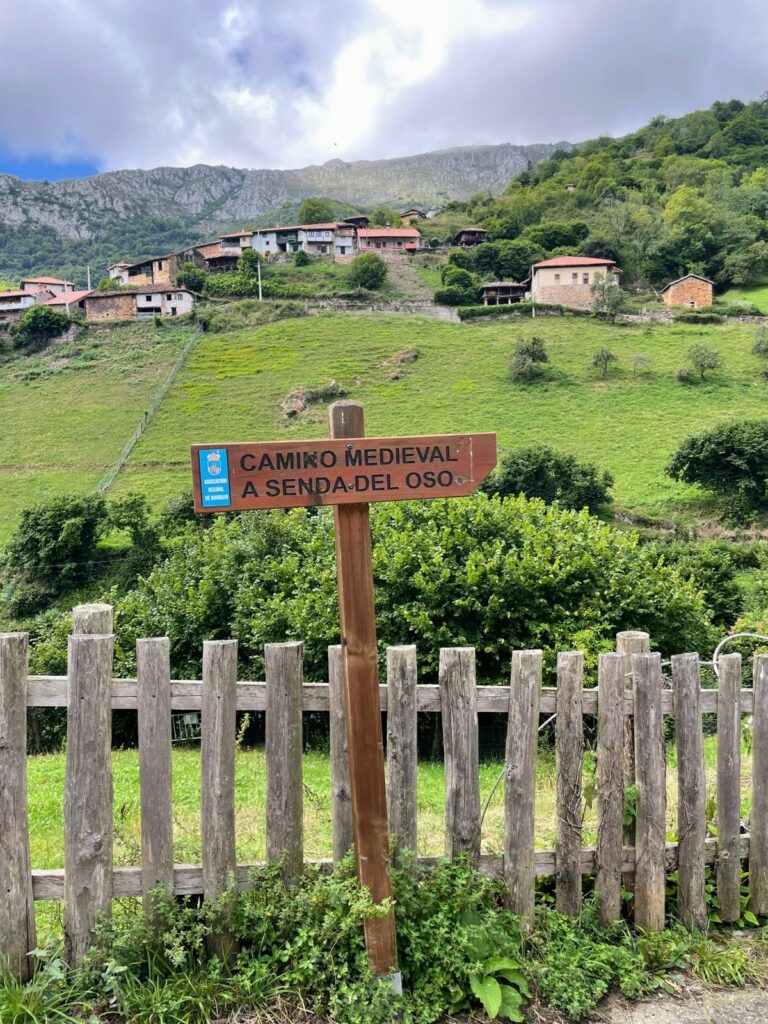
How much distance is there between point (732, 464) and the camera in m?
30.1

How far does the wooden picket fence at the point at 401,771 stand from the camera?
304cm

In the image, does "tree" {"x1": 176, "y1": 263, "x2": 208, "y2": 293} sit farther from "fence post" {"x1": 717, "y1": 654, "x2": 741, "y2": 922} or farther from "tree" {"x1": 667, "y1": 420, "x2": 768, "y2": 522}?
"fence post" {"x1": 717, "y1": 654, "x2": 741, "y2": 922}

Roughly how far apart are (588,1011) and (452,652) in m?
1.71

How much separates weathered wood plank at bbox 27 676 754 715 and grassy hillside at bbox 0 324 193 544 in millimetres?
32039

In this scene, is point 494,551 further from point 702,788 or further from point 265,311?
point 265,311

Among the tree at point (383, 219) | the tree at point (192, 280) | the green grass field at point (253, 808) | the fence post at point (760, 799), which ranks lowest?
the green grass field at point (253, 808)

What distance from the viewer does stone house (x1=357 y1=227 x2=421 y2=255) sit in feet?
316

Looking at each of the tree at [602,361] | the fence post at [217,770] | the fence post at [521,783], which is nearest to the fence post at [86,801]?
the fence post at [217,770]

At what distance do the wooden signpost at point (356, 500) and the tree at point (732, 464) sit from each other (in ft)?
97.3

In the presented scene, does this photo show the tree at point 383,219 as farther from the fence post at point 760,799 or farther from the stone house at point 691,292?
the fence post at point 760,799

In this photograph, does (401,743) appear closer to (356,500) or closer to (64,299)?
(356,500)

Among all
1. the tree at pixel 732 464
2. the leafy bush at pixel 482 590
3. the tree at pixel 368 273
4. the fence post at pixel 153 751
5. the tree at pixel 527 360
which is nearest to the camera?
the fence post at pixel 153 751

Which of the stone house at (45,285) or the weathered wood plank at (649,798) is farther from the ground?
the stone house at (45,285)

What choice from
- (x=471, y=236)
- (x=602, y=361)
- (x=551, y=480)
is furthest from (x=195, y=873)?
(x=471, y=236)
